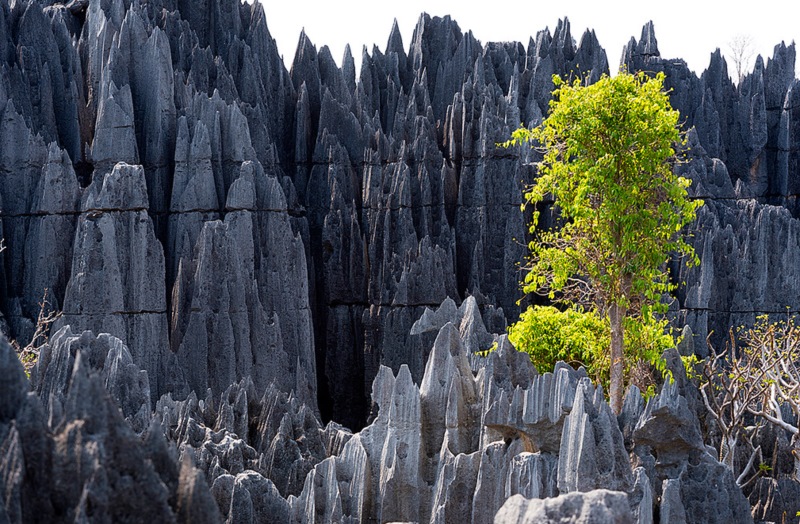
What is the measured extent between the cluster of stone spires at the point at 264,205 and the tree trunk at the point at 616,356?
955cm

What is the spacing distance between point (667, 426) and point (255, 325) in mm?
16465

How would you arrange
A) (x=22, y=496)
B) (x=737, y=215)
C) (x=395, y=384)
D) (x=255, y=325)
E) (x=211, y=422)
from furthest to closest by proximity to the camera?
(x=737, y=215)
(x=255, y=325)
(x=211, y=422)
(x=395, y=384)
(x=22, y=496)

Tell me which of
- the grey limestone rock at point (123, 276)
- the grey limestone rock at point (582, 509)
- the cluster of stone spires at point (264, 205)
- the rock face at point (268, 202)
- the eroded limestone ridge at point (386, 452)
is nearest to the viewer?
the eroded limestone ridge at point (386, 452)

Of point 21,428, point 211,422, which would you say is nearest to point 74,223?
point 211,422

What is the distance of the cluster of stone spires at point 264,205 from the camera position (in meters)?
26.9

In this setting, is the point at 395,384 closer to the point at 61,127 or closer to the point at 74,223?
the point at 74,223

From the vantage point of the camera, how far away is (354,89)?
4197cm

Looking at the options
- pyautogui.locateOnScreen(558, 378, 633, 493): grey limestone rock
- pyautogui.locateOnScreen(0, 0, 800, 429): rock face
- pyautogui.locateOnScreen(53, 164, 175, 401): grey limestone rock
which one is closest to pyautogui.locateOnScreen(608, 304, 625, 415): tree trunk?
pyautogui.locateOnScreen(0, 0, 800, 429): rock face

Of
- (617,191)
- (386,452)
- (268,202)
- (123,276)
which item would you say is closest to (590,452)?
(386,452)

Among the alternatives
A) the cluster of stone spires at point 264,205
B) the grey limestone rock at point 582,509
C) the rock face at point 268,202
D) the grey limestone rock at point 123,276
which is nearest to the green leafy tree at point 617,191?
the rock face at point 268,202

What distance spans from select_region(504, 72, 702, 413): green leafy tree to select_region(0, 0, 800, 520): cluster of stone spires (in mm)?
8374

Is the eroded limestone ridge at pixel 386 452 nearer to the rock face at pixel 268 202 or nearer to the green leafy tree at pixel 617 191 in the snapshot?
the green leafy tree at pixel 617 191

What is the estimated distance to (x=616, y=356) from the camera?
17562 millimetres

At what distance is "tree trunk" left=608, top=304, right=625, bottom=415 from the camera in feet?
56.8
